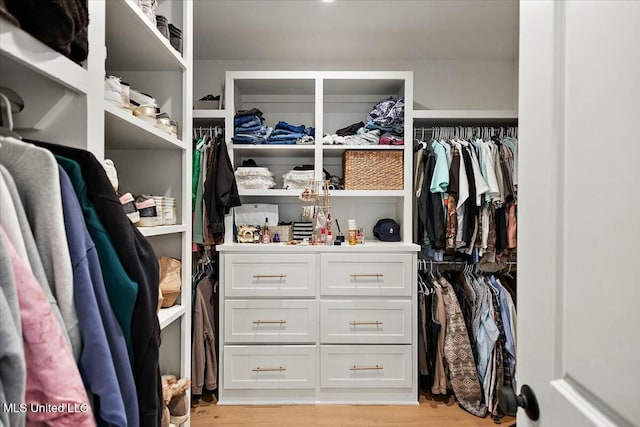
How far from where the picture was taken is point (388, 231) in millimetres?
2588

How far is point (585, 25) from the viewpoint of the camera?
1.93ft

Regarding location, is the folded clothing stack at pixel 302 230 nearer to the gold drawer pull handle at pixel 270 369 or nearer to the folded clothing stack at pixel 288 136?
the folded clothing stack at pixel 288 136

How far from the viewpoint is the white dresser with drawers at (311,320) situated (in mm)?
2328

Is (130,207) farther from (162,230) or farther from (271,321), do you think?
(271,321)

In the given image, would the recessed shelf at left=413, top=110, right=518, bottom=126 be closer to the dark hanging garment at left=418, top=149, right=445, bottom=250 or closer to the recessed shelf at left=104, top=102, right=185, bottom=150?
the dark hanging garment at left=418, top=149, right=445, bottom=250

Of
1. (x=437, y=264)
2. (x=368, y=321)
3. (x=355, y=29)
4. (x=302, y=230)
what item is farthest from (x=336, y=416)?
(x=355, y=29)

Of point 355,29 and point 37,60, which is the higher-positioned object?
point 355,29

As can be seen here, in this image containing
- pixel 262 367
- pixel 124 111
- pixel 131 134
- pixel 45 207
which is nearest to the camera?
pixel 45 207

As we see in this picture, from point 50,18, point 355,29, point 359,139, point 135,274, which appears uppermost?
point 355,29

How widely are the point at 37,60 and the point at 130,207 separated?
1.81ft

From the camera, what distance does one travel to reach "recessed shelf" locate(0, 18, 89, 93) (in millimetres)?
624

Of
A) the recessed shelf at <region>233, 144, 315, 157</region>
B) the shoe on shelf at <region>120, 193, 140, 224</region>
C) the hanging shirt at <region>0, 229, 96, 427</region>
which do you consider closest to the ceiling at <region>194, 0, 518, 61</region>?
the recessed shelf at <region>233, 144, 315, 157</region>

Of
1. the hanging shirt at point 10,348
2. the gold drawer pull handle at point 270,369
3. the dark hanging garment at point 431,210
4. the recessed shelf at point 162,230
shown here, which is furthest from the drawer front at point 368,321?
the hanging shirt at point 10,348

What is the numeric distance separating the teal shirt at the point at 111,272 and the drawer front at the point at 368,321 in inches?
65.0
